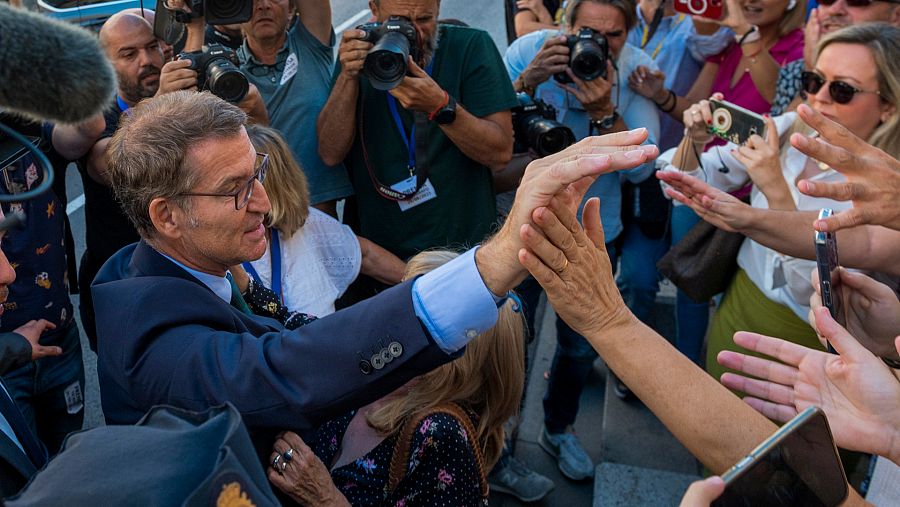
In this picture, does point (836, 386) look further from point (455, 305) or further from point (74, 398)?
point (74, 398)

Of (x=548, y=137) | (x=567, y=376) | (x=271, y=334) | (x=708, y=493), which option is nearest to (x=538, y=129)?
(x=548, y=137)

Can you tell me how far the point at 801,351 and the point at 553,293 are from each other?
585 mm

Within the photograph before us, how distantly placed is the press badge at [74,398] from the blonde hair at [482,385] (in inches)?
59.1

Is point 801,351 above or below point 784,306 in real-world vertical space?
above

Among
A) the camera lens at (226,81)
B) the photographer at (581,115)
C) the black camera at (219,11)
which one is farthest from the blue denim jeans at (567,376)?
the black camera at (219,11)

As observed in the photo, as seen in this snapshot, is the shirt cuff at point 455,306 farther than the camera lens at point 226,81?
No

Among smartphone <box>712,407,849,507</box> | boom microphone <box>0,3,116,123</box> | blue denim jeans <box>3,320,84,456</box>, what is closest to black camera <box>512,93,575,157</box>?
blue denim jeans <box>3,320,84,456</box>

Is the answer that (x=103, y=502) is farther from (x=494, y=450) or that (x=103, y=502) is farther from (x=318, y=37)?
(x=318, y=37)

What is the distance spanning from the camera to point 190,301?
162 centimetres

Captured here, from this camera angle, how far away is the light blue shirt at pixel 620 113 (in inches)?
141

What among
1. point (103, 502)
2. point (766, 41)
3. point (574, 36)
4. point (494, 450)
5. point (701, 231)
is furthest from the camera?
point (766, 41)

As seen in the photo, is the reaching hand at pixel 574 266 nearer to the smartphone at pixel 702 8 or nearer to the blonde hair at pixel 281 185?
the blonde hair at pixel 281 185

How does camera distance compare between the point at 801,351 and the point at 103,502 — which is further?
the point at 801,351

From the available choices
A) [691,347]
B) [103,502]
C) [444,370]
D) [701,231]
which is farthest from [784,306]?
[103,502]
